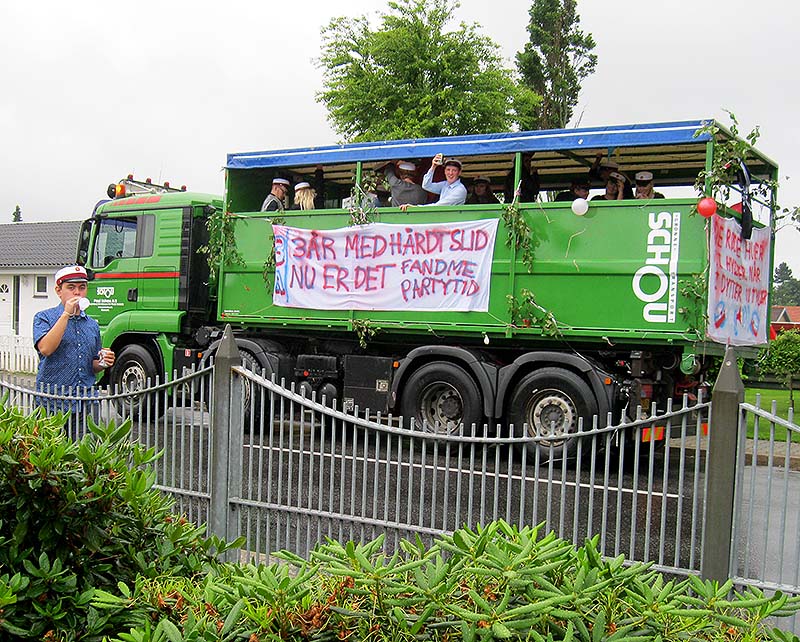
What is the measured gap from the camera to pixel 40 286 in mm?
33594

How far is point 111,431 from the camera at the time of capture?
3338 mm

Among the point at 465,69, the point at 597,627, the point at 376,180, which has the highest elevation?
the point at 465,69

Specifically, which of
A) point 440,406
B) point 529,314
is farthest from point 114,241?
point 529,314

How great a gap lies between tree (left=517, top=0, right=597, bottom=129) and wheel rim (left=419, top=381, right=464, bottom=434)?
2191cm

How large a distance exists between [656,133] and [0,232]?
1428 inches

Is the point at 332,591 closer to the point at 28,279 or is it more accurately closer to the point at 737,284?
the point at 737,284

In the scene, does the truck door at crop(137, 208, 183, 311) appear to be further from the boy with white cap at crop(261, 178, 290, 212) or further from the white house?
the white house

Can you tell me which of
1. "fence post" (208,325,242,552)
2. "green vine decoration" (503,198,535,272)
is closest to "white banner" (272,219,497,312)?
"green vine decoration" (503,198,535,272)

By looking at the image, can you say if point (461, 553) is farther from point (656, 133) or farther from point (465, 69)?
point (465, 69)

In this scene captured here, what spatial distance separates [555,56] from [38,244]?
71.2 ft

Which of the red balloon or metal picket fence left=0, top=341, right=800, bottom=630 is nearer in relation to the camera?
metal picket fence left=0, top=341, right=800, bottom=630

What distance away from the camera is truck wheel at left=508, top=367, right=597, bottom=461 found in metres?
9.80

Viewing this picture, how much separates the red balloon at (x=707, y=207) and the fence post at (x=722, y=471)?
584 cm

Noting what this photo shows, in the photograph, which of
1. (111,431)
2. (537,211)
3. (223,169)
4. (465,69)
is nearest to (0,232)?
(465,69)
